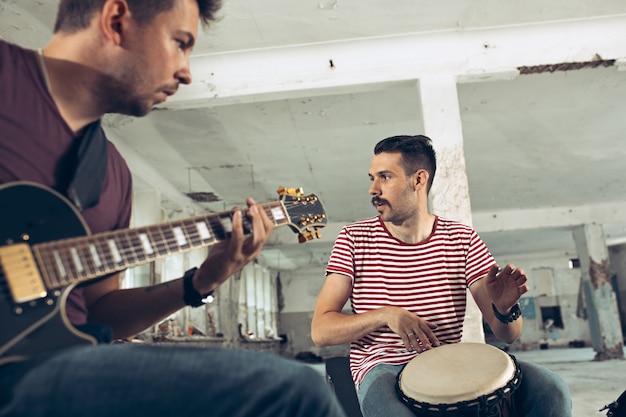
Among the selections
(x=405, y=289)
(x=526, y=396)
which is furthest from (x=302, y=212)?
(x=526, y=396)

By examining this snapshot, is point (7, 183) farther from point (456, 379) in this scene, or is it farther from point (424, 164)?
point (424, 164)

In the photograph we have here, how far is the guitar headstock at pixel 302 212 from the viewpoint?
173 centimetres

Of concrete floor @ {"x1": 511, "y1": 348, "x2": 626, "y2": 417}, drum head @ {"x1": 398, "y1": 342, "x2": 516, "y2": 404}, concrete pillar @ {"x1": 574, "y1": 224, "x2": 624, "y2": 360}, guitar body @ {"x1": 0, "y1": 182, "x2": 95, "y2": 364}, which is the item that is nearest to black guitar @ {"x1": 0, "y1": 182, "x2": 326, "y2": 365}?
guitar body @ {"x1": 0, "y1": 182, "x2": 95, "y2": 364}

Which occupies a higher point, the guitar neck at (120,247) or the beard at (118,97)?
the beard at (118,97)

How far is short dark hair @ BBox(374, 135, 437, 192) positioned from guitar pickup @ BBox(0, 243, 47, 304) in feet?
6.55

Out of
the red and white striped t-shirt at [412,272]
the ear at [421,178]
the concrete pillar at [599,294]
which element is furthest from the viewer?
the concrete pillar at [599,294]

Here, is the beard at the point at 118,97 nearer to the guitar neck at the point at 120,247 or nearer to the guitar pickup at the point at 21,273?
the guitar neck at the point at 120,247

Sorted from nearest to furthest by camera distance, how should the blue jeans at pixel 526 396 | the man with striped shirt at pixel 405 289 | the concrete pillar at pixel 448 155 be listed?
the blue jeans at pixel 526 396 < the man with striped shirt at pixel 405 289 < the concrete pillar at pixel 448 155

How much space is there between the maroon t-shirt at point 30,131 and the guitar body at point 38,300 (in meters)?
0.09

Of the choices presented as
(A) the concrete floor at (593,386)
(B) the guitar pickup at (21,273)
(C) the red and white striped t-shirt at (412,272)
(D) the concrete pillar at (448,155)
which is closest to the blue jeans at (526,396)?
(C) the red and white striped t-shirt at (412,272)

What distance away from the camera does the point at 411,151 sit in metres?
2.77

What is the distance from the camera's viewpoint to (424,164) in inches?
110

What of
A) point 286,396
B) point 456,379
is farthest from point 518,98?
point 286,396

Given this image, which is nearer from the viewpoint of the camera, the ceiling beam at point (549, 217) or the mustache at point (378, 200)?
the mustache at point (378, 200)
